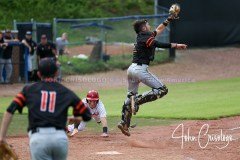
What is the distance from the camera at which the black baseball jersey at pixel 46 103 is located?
25.4 feet

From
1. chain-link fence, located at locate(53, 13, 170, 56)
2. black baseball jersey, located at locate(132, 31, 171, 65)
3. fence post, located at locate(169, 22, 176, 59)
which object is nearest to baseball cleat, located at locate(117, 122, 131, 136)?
black baseball jersey, located at locate(132, 31, 171, 65)

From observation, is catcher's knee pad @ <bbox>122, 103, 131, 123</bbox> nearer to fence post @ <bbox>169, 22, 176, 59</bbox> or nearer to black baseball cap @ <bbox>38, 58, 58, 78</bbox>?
black baseball cap @ <bbox>38, 58, 58, 78</bbox>

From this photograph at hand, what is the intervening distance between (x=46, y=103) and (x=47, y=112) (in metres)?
0.09

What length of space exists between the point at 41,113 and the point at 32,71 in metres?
18.3

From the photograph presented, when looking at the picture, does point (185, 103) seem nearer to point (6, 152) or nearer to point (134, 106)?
point (134, 106)

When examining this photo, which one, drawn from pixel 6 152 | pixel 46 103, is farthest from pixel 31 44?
pixel 46 103

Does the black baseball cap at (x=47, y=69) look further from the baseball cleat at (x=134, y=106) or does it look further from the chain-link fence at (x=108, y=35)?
the chain-link fence at (x=108, y=35)

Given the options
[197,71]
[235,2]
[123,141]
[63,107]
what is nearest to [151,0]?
[235,2]

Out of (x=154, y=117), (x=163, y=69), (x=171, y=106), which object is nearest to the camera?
(x=154, y=117)

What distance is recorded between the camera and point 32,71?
84.8ft

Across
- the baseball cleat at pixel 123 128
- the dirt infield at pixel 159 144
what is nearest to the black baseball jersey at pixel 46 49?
the dirt infield at pixel 159 144

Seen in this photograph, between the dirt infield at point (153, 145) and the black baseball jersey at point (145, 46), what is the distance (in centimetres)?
149

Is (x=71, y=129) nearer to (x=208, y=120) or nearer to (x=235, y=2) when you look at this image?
(x=208, y=120)

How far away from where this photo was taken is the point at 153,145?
42.5 feet
